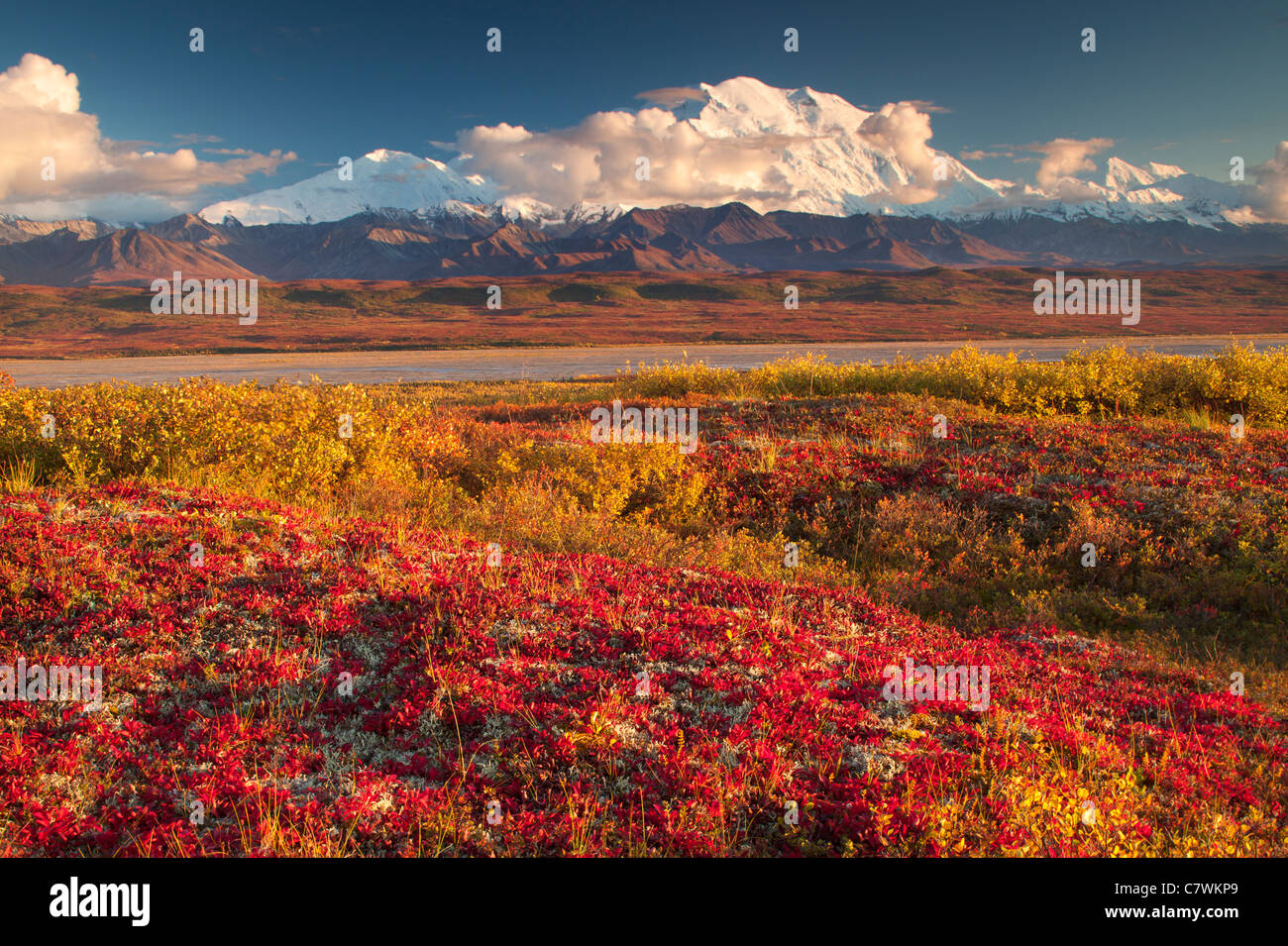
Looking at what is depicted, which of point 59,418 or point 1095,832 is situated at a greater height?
point 59,418

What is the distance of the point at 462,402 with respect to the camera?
24.5 m

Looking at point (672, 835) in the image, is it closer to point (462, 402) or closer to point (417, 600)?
point (417, 600)

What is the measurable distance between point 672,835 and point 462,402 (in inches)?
881

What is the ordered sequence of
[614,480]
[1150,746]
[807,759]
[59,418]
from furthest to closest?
[614,480], [59,418], [1150,746], [807,759]

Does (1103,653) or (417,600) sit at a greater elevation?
(417,600)

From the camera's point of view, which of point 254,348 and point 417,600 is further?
point 254,348

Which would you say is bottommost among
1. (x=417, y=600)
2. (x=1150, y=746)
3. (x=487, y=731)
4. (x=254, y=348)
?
(x=1150, y=746)

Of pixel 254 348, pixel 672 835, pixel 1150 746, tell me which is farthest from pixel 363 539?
pixel 254 348

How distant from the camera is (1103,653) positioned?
646 centimetres

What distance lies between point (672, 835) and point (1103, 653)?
506 cm

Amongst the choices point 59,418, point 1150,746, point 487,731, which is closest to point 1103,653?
point 1150,746

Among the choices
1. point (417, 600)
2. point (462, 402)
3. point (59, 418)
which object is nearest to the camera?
point (417, 600)
